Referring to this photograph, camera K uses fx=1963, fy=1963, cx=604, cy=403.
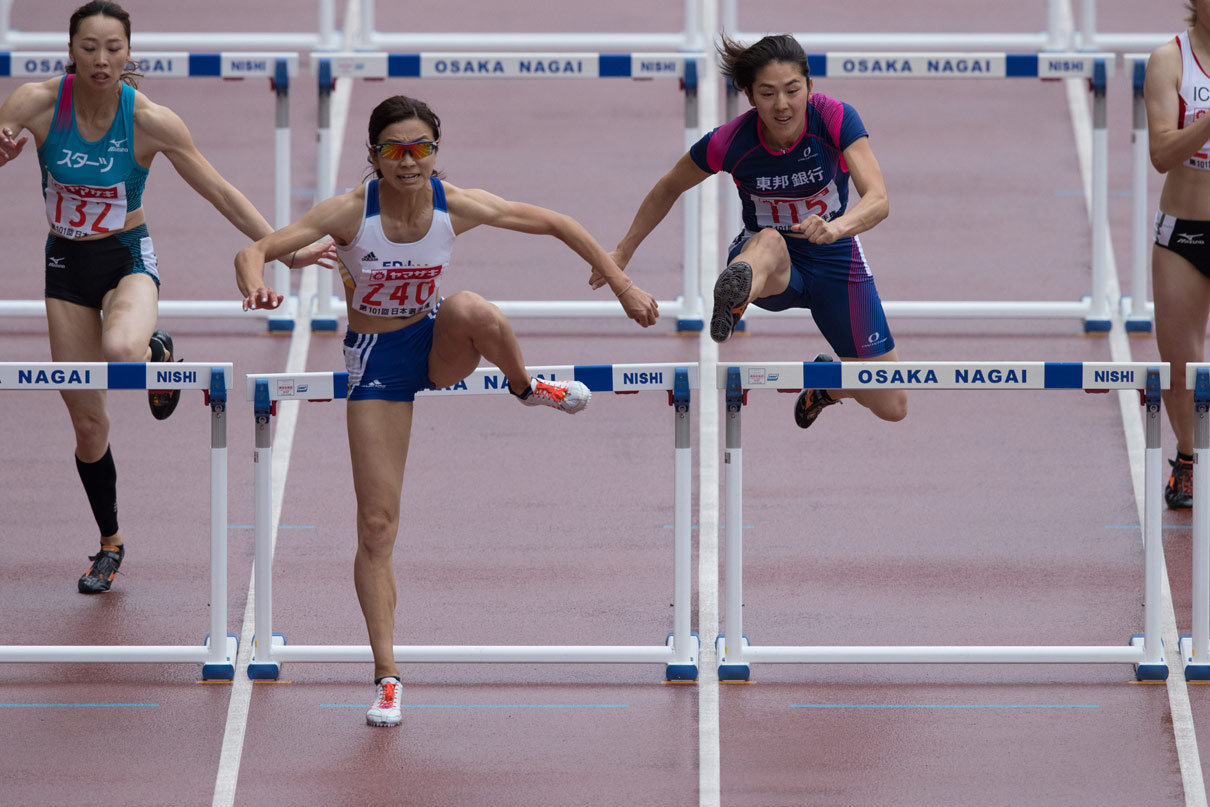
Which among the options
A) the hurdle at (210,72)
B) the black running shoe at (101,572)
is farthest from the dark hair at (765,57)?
the hurdle at (210,72)

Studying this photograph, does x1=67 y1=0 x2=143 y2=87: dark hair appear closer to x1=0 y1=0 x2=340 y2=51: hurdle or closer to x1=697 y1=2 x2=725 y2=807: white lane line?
x1=697 y1=2 x2=725 y2=807: white lane line

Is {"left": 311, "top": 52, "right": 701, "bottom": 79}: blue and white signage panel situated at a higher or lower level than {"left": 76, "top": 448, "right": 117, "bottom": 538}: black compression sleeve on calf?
higher

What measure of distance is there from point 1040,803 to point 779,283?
212cm

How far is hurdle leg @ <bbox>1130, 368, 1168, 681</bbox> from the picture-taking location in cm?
707

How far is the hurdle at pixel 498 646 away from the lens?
7.07 meters

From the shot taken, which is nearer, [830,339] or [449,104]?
[830,339]

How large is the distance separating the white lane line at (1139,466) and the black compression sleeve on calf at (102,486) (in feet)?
13.5

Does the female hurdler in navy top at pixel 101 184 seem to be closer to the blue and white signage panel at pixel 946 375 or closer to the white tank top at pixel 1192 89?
the blue and white signage panel at pixel 946 375

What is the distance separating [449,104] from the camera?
506 inches

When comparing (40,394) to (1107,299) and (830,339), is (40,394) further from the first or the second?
(1107,299)

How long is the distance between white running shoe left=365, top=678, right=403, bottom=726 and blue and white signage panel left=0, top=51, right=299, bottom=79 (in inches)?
162

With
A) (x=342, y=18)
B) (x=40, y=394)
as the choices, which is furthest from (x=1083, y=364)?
(x=342, y=18)

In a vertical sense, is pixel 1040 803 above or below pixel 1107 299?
below

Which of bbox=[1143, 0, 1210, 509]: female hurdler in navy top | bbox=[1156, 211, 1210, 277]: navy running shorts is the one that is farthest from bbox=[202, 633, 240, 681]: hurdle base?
bbox=[1156, 211, 1210, 277]: navy running shorts
